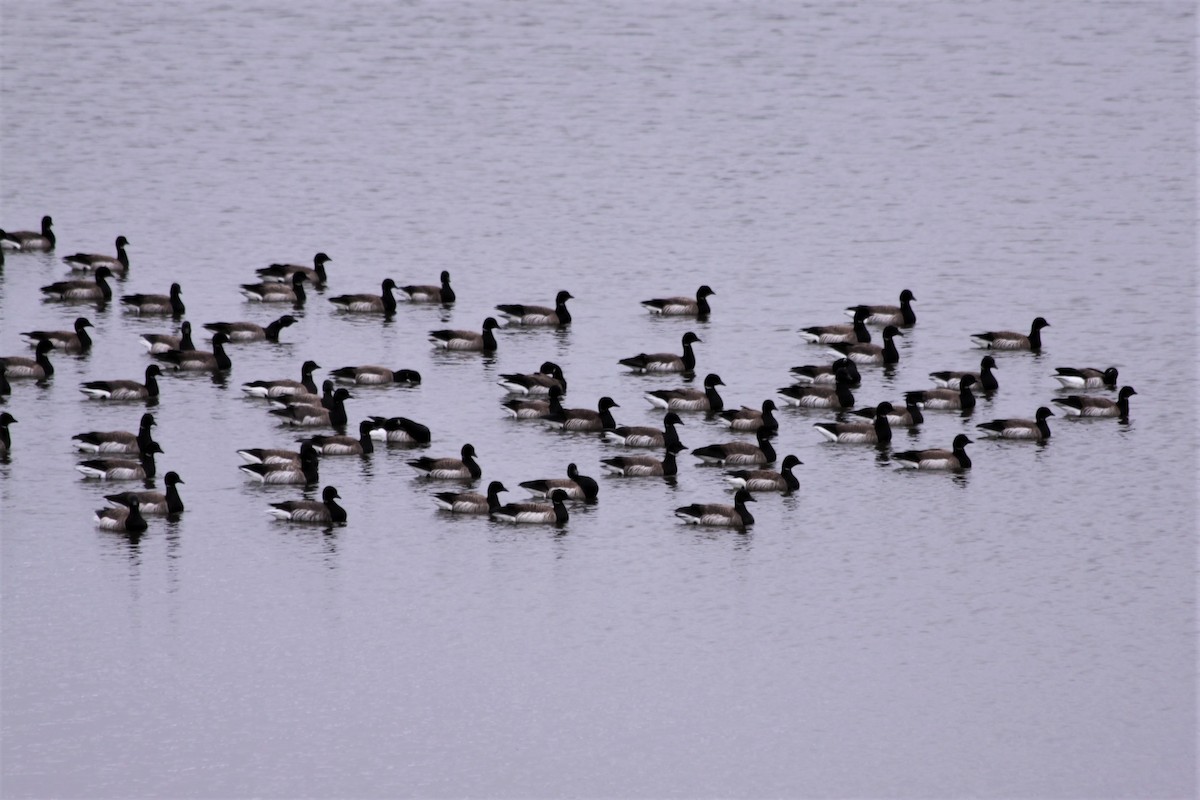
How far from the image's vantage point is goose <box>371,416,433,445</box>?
31938 mm

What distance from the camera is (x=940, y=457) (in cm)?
3134

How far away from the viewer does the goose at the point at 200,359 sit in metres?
36.4

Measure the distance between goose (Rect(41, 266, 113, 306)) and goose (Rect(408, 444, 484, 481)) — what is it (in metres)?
14.2

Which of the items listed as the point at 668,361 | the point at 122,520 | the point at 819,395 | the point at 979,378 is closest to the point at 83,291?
the point at 668,361

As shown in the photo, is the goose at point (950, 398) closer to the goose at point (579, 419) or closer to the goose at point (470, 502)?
the goose at point (579, 419)

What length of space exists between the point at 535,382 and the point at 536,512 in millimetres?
6458

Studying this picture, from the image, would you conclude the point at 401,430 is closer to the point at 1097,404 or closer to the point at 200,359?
the point at 200,359

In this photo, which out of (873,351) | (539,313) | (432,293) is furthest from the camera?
(432,293)

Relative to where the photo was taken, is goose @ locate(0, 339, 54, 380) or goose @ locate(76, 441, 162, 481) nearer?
goose @ locate(76, 441, 162, 481)

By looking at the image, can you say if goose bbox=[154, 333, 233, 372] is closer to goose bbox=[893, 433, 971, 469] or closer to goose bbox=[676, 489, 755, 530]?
goose bbox=[676, 489, 755, 530]

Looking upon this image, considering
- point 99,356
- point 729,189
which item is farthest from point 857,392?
point 729,189

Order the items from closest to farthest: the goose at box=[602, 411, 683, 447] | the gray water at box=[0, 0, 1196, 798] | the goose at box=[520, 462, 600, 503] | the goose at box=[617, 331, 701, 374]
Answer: the gray water at box=[0, 0, 1196, 798]
the goose at box=[520, 462, 600, 503]
the goose at box=[602, 411, 683, 447]
the goose at box=[617, 331, 701, 374]

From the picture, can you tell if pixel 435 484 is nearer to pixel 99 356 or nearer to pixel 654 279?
pixel 99 356

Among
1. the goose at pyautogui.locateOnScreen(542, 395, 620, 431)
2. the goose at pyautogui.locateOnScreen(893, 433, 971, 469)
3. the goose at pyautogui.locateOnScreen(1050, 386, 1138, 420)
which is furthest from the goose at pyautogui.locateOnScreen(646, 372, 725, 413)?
the goose at pyautogui.locateOnScreen(1050, 386, 1138, 420)
